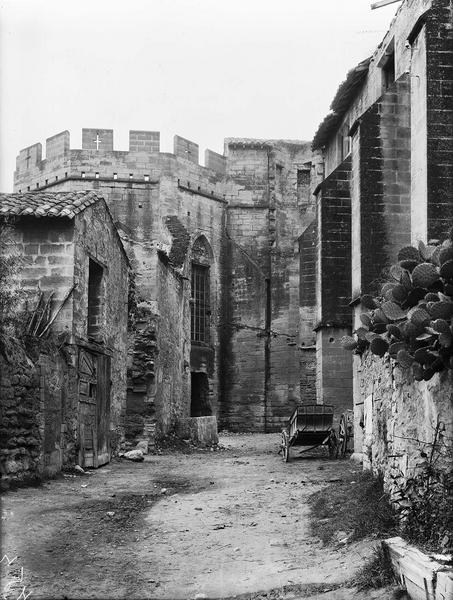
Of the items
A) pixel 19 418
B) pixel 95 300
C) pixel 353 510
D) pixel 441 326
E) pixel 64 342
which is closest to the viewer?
pixel 441 326

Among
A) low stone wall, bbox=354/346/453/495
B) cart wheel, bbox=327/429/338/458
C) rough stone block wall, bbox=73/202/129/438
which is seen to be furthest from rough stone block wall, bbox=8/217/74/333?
low stone wall, bbox=354/346/453/495

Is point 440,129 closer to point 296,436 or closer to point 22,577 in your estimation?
point 296,436

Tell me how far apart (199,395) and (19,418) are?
18252 millimetres

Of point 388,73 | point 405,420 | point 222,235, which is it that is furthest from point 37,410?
point 222,235

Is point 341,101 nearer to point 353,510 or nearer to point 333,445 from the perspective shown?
point 333,445

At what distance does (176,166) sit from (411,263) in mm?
21183

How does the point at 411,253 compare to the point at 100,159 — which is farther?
the point at 100,159

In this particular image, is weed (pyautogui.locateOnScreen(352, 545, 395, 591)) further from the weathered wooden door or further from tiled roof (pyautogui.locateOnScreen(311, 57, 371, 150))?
tiled roof (pyautogui.locateOnScreen(311, 57, 371, 150))

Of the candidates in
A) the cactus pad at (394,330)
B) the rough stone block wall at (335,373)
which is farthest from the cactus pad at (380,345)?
the rough stone block wall at (335,373)

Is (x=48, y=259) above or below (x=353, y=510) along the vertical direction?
above

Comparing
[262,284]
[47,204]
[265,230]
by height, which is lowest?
[262,284]

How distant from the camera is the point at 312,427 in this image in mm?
13781

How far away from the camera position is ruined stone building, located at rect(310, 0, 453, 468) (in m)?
8.50

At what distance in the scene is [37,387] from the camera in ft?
36.5
